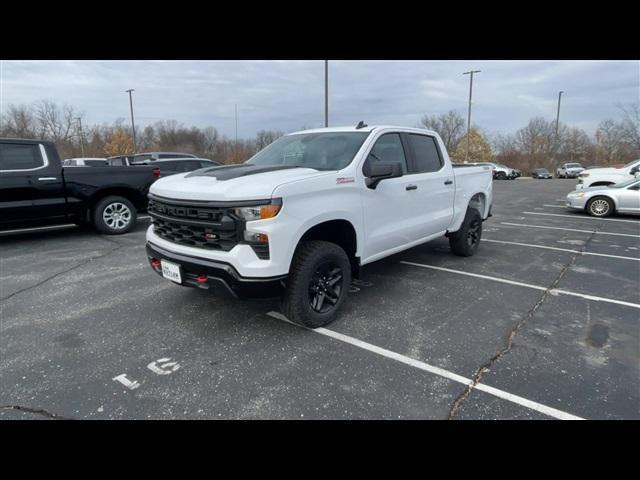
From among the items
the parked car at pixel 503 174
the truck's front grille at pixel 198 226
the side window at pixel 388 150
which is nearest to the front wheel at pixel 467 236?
the side window at pixel 388 150

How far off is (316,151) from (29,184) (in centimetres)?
559

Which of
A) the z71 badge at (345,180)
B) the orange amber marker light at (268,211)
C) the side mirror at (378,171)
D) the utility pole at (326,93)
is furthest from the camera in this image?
the utility pole at (326,93)

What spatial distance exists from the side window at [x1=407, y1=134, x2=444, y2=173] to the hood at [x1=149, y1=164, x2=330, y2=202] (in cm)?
180

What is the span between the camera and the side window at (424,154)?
486cm

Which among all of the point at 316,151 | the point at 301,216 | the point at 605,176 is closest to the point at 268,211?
the point at 301,216

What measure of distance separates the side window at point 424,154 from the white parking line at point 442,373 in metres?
2.35

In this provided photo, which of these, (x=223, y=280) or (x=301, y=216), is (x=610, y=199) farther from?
(x=223, y=280)

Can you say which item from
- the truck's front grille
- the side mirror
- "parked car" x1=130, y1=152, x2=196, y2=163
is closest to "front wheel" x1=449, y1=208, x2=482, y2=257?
the side mirror

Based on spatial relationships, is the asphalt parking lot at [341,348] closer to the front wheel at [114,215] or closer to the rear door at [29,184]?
the rear door at [29,184]

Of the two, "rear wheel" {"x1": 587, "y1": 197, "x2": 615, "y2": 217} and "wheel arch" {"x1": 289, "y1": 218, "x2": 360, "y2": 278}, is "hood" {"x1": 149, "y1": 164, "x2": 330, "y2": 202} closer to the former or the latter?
"wheel arch" {"x1": 289, "y1": 218, "x2": 360, "y2": 278}

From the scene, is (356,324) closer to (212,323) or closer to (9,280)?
(212,323)

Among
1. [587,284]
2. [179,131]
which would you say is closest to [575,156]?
[179,131]

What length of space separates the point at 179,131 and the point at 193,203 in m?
65.1

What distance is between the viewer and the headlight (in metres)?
2.99
